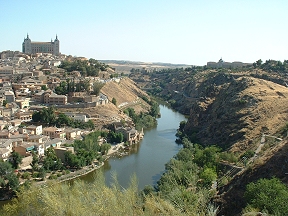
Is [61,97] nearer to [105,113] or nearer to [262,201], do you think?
[105,113]

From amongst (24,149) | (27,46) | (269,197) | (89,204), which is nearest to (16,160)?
(24,149)

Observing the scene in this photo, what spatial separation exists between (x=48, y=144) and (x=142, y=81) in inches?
1657

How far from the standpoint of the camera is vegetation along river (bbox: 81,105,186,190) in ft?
47.2

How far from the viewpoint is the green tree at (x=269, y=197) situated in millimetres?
6809

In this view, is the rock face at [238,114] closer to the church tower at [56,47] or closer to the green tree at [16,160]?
the green tree at [16,160]

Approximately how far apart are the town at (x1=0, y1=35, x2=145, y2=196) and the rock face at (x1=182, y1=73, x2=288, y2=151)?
14.2 ft

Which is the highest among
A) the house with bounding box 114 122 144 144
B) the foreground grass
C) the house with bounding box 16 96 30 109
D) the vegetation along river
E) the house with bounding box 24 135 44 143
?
the foreground grass

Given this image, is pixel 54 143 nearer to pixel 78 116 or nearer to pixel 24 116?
pixel 24 116

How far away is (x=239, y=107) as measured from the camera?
20422 millimetres

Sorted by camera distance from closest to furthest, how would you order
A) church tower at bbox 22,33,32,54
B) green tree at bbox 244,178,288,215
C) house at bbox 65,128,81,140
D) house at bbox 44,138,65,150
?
green tree at bbox 244,178,288,215 → house at bbox 44,138,65,150 → house at bbox 65,128,81,140 → church tower at bbox 22,33,32,54

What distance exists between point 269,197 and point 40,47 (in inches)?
2009

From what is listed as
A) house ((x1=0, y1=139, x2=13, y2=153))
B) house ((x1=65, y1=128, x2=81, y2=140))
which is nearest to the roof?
house ((x1=0, y1=139, x2=13, y2=153))

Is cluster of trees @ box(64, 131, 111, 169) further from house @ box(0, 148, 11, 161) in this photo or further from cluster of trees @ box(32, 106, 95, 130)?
house @ box(0, 148, 11, 161)

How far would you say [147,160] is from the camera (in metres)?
17.2
